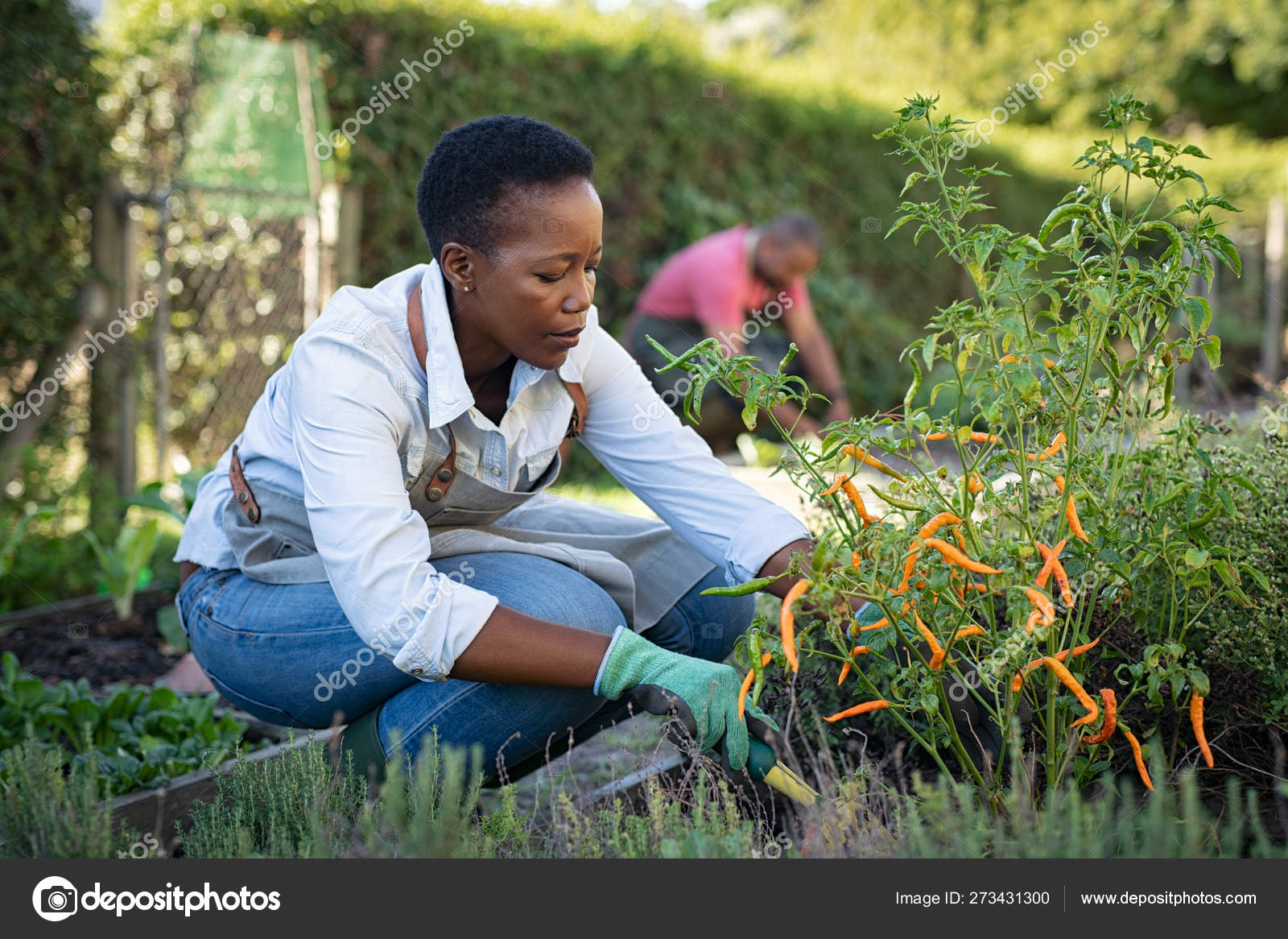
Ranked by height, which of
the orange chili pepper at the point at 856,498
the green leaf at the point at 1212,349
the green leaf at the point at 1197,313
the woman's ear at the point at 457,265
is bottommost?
the orange chili pepper at the point at 856,498

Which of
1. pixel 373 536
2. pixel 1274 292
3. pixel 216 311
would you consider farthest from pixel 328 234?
pixel 1274 292

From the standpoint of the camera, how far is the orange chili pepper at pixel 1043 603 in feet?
4.59

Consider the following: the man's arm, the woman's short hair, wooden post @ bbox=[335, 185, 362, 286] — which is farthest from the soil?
the man's arm

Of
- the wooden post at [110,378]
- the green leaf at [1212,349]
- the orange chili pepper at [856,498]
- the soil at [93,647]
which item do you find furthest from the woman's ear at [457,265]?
the wooden post at [110,378]

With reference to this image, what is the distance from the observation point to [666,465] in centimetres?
231

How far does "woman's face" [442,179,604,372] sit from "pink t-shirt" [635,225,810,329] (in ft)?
13.3

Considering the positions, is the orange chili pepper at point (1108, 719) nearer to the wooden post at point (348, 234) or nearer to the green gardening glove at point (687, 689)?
the green gardening glove at point (687, 689)

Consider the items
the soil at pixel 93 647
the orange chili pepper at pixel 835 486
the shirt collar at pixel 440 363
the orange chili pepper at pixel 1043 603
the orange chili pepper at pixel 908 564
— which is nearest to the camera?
the orange chili pepper at pixel 1043 603

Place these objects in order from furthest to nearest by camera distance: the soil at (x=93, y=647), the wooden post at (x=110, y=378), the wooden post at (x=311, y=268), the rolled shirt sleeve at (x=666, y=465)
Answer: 1. the wooden post at (x=311, y=268)
2. the wooden post at (x=110, y=378)
3. the soil at (x=93, y=647)
4. the rolled shirt sleeve at (x=666, y=465)

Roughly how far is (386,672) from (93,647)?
209 centimetres
